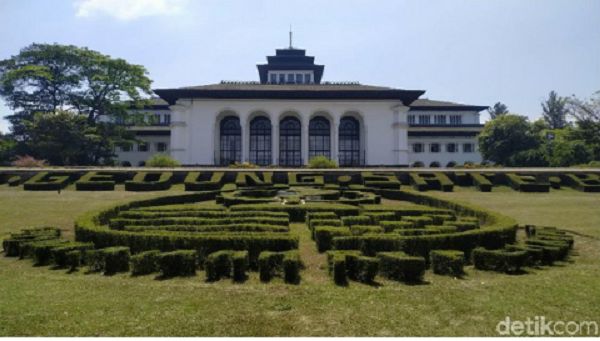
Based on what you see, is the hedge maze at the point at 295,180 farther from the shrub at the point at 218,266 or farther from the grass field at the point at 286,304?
the grass field at the point at 286,304

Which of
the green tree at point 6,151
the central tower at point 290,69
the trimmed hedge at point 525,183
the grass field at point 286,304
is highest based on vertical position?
the central tower at point 290,69

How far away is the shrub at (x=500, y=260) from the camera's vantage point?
7922 mm

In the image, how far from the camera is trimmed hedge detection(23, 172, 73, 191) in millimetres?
22875

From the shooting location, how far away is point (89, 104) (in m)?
44.1

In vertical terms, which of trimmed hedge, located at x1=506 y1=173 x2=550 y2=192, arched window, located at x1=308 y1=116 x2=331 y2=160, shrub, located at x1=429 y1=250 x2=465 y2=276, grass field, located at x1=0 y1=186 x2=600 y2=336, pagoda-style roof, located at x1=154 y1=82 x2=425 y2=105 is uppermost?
pagoda-style roof, located at x1=154 y1=82 x2=425 y2=105

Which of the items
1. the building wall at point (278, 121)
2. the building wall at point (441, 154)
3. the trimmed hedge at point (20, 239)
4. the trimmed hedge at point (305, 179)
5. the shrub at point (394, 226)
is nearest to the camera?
the trimmed hedge at point (20, 239)

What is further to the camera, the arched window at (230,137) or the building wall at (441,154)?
the building wall at (441,154)

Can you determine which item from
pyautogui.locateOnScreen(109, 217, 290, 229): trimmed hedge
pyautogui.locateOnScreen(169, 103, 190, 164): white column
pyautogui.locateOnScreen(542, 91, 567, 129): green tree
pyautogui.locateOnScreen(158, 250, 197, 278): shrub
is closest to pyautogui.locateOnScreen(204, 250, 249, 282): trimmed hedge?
pyautogui.locateOnScreen(158, 250, 197, 278): shrub

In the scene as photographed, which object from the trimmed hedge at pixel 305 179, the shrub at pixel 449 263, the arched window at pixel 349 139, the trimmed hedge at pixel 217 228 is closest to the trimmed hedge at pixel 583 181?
the trimmed hedge at pixel 305 179

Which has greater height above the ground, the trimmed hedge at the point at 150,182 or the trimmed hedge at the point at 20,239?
the trimmed hedge at the point at 150,182

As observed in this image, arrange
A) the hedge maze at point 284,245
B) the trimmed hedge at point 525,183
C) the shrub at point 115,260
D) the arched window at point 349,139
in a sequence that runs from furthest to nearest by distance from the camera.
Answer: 1. the arched window at point 349,139
2. the trimmed hedge at point 525,183
3. the shrub at point 115,260
4. the hedge maze at point 284,245

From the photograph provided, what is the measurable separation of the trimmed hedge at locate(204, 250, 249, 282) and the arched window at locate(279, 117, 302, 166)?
1434 inches

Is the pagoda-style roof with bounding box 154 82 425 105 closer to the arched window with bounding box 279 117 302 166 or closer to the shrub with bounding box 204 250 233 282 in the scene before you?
the arched window with bounding box 279 117 302 166

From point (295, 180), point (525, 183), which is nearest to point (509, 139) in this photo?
point (525, 183)
